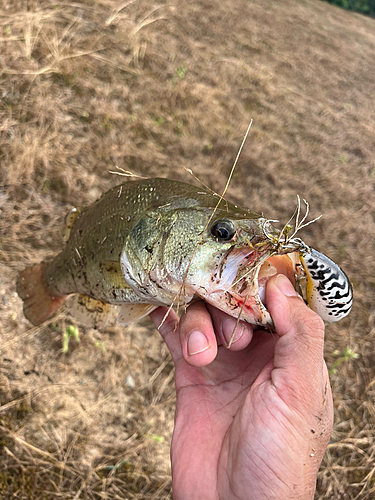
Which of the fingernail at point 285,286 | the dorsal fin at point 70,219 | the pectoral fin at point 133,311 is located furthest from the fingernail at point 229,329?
the dorsal fin at point 70,219

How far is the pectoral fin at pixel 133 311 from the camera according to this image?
6.15 ft

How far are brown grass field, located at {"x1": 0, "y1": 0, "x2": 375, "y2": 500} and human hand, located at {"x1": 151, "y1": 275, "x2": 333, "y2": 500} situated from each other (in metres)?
1.37

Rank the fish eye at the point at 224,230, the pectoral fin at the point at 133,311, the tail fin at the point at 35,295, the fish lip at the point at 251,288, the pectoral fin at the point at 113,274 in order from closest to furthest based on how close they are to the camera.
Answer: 1. the fish lip at the point at 251,288
2. the fish eye at the point at 224,230
3. the pectoral fin at the point at 113,274
4. the pectoral fin at the point at 133,311
5. the tail fin at the point at 35,295

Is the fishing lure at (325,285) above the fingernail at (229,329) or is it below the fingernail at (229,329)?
above

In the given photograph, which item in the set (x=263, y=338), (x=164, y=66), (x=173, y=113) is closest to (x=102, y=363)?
(x=263, y=338)

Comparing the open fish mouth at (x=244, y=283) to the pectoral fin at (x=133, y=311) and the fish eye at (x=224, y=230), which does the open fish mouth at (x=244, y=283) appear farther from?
the pectoral fin at (x=133, y=311)

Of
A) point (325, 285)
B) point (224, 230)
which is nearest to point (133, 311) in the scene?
point (224, 230)

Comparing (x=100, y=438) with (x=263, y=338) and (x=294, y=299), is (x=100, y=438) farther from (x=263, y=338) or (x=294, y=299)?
(x=294, y=299)

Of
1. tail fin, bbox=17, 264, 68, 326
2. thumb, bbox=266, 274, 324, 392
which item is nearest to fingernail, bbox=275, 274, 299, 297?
thumb, bbox=266, 274, 324, 392

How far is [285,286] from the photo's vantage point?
1.50m

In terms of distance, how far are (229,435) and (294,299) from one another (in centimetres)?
71

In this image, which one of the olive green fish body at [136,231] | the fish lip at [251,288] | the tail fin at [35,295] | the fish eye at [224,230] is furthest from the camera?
the tail fin at [35,295]

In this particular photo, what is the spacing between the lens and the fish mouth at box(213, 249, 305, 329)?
1.33m

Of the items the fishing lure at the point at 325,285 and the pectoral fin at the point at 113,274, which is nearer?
the fishing lure at the point at 325,285
